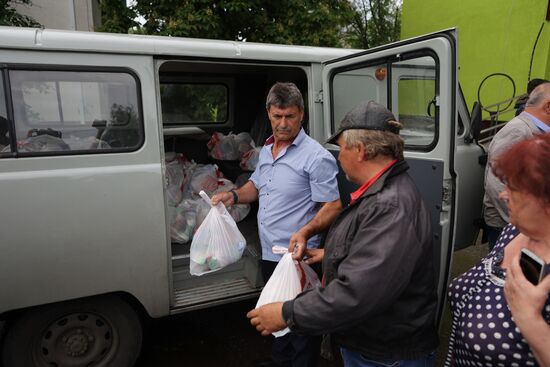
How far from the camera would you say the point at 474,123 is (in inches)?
109

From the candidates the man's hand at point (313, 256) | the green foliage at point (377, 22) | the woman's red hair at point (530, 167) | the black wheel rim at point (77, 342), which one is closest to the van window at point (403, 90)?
the man's hand at point (313, 256)

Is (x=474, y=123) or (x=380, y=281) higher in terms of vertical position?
(x=474, y=123)

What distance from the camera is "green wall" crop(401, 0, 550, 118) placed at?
7.32 meters

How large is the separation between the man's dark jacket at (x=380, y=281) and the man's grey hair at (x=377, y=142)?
0.07 meters

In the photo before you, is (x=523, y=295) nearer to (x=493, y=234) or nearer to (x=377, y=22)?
(x=493, y=234)

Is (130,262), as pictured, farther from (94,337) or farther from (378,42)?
(378,42)

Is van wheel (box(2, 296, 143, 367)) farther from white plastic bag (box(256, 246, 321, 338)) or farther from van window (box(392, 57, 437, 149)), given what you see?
van window (box(392, 57, 437, 149))

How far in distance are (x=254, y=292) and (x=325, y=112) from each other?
1.54 meters

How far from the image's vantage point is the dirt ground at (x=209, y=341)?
9.87 feet

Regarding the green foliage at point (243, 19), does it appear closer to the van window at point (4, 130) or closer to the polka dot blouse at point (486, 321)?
the van window at point (4, 130)

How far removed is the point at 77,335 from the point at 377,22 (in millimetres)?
22061

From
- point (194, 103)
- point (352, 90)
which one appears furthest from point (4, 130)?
point (194, 103)

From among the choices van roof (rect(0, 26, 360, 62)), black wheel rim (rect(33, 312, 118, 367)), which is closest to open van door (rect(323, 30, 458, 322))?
van roof (rect(0, 26, 360, 62))

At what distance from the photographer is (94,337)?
2549 mm
